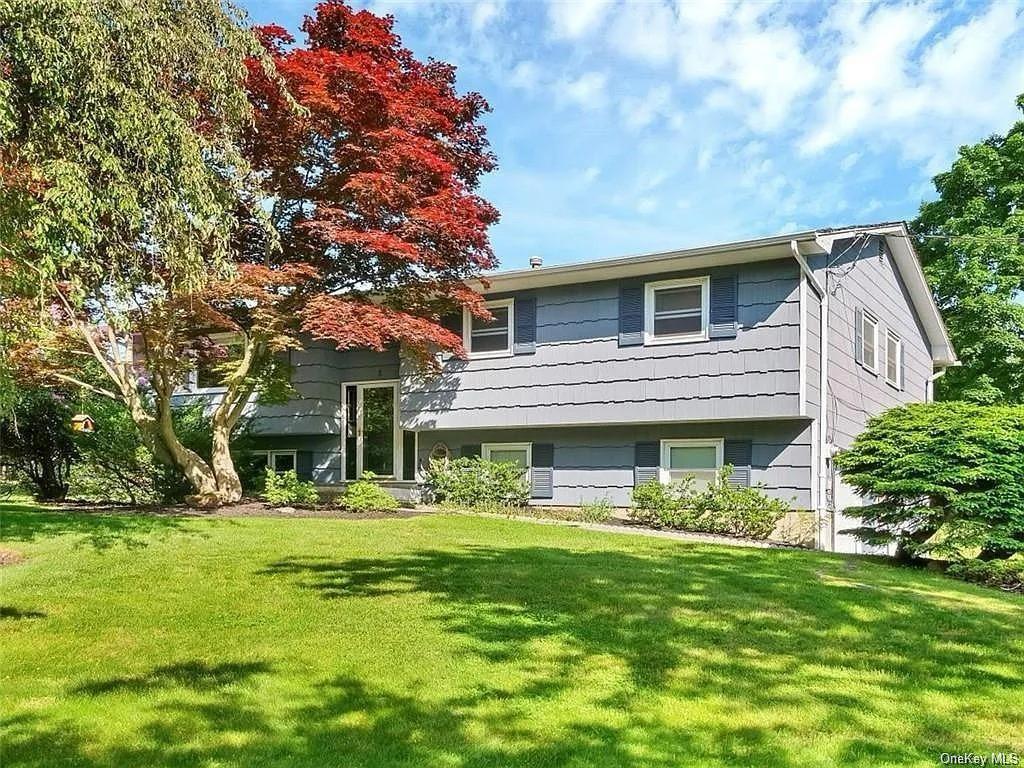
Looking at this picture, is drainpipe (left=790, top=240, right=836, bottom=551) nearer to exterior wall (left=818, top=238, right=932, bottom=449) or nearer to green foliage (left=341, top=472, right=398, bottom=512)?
exterior wall (left=818, top=238, right=932, bottom=449)

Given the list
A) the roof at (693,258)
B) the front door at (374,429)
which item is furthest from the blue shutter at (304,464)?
the roof at (693,258)

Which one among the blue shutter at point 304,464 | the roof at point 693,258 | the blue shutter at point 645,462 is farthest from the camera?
the blue shutter at point 304,464

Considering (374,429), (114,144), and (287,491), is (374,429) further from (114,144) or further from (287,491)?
(114,144)

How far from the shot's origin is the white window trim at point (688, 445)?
12.8m

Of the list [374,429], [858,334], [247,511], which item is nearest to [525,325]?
[374,429]

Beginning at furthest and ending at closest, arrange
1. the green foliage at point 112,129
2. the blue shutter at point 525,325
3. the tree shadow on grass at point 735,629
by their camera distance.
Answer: the blue shutter at point 525,325, the green foliage at point 112,129, the tree shadow on grass at point 735,629

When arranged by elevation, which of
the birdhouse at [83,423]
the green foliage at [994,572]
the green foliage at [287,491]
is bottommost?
the green foliage at [994,572]

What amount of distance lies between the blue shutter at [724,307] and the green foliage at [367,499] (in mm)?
5930

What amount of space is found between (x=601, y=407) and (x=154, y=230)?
8.31 meters

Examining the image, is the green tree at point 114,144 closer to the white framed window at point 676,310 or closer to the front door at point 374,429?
the white framed window at point 676,310

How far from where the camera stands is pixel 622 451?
1359 cm

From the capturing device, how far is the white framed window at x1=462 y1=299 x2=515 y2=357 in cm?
1454

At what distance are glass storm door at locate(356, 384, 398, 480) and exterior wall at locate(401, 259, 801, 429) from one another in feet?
3.42

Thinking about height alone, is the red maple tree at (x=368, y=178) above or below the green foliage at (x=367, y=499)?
above
